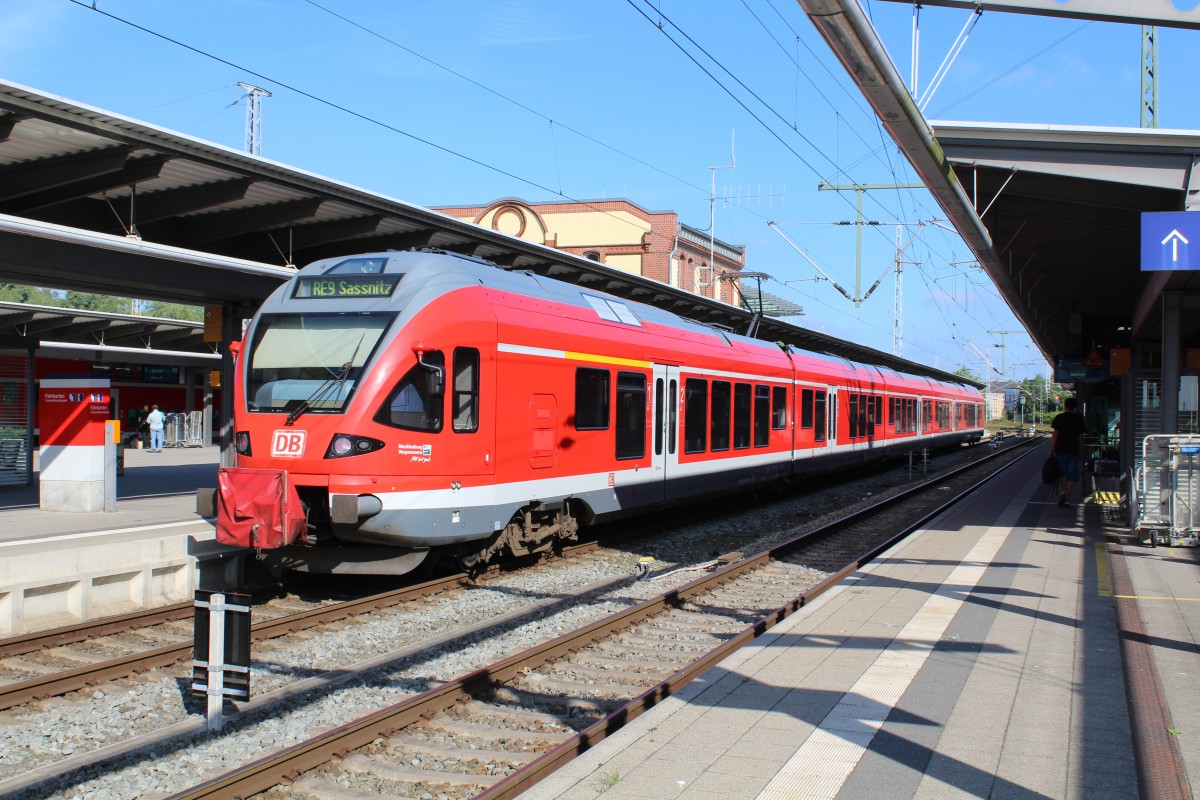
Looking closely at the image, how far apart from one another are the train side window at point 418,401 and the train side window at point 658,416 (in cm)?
464

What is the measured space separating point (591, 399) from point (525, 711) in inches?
229

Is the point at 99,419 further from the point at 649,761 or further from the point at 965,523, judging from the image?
the point at 965,523

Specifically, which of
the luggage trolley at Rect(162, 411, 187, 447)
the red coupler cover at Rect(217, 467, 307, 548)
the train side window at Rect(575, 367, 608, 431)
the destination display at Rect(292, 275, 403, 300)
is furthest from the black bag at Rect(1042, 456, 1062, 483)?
the luggage trolley at Rect(162, 411, 187, 447)

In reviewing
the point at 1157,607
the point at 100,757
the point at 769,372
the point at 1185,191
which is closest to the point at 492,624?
the point at 100,757

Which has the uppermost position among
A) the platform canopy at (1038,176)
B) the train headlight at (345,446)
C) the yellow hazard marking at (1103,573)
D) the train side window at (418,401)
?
the platform canopy at (1038,176)

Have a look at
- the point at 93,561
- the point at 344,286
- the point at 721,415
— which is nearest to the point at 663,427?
the point at 721,415

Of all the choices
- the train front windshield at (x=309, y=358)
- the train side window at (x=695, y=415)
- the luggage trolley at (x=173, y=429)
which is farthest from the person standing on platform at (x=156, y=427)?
the train front windshield at (x=309, y=358)

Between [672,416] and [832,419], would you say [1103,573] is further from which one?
[832,419]

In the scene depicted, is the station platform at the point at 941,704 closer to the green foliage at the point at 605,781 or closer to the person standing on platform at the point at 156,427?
the green foliage at the point at 605,781

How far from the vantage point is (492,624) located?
834 cm

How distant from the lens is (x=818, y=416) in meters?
21.2

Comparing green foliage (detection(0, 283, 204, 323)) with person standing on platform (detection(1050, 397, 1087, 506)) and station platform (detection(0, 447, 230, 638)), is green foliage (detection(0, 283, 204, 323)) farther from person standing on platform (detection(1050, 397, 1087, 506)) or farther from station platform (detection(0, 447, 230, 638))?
person standing on platform (detection(1050, 397, 1087, 506))

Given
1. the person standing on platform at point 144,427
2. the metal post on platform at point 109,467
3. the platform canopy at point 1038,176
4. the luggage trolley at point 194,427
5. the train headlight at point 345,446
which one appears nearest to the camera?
the platform canopy at point 1038,176

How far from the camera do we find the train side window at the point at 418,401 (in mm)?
8859
